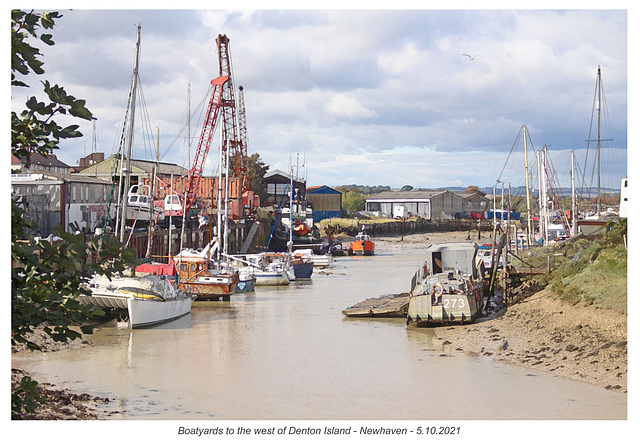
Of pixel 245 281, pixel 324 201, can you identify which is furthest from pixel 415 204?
pixel 245 281

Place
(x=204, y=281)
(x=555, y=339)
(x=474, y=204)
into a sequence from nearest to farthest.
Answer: (x=555, y=339), (x=204, y=281), (x=474, y=204)

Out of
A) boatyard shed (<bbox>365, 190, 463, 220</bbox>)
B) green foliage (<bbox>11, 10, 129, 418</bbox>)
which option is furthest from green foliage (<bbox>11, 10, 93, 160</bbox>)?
boatyard shed (<bbox>365, 190, 463, 220</bbox>)

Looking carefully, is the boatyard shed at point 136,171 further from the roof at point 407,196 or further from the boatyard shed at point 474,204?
the boatyard shed at point 474,204

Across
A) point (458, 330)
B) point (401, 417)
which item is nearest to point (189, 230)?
point (458, 330)

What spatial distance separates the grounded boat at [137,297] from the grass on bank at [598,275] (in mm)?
14689

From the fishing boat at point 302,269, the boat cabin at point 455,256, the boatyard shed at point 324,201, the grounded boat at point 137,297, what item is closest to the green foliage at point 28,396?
the grounded boat at point 137,297

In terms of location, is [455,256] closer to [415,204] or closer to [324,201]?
[324,201]

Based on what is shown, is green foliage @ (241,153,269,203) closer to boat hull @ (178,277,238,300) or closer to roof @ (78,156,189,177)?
roof @ (78,156,189,177)

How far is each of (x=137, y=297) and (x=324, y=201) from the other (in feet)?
276

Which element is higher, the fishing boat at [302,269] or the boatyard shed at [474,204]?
the boatyard shed at [474,204]

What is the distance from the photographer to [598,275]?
80.6ft

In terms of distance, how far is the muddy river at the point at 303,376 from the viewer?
15.1 m
